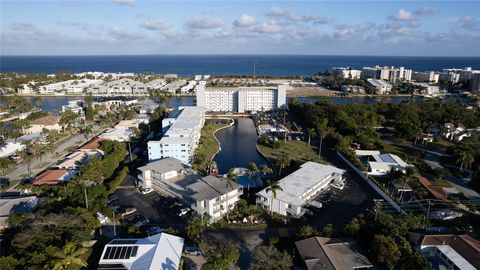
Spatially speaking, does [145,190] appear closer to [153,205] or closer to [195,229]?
[153,205]

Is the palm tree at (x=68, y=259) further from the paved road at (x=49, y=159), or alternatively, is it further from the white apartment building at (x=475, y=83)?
the white apartment building at (x=475, y=83)

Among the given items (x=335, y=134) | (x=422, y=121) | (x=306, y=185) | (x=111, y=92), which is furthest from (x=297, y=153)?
(x=111, y=92)

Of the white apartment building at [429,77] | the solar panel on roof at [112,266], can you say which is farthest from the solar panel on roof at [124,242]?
the white apartment building at [429,77]

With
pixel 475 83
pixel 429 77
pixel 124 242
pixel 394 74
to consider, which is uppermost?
pixel 394 74

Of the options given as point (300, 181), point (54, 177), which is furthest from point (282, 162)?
point (54, 177)

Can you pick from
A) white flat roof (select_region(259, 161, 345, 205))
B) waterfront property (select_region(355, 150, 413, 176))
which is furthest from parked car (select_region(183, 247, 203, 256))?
waterfront property (select_region(355, 150, 413, 176))

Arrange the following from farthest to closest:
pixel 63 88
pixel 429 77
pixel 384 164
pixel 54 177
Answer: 1. pixel 429 77
2. pixel 63 88
3. pixel 384 164
4. pixel 54 177

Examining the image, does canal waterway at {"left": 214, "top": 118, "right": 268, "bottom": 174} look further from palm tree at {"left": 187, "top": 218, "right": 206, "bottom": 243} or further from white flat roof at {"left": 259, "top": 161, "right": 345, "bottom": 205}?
palm tree at {"left": 187, "top": 218, "right": 206, "bottom": 243}

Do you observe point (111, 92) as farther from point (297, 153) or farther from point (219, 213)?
point (219, 213)
